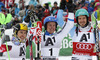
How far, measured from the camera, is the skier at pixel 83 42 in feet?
17.0

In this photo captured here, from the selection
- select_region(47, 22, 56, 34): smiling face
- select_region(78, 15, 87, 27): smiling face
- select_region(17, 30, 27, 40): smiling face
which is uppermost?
select_region(78, 15, 87, 27): smiling face

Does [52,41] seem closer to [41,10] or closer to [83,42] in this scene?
[83,42]

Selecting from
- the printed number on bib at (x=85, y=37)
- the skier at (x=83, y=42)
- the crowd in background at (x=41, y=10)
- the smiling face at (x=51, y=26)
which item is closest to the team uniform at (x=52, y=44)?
the smiling face at (x=51, y=26)

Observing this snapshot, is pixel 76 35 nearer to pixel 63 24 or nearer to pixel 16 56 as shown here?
pixel 63 24

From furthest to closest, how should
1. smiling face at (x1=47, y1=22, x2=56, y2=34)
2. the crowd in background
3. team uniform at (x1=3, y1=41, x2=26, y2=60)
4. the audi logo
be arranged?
the crowd in background → smiling face at (x1=47, y1=22, x2=56, y2=34) → team uniform at (x1=3, y1=41, x2=26, y2=60) → the audi logo

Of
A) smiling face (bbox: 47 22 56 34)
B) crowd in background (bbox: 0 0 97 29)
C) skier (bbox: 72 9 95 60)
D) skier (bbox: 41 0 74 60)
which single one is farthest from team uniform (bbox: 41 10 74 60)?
crowd in background (bbox: 0 0 97 29)

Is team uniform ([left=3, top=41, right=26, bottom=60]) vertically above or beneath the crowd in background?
beneath

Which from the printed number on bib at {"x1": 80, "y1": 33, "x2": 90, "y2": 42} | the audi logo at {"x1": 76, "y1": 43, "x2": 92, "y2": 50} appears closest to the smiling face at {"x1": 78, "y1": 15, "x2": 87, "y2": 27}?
the printed number on bib at {"x1": 80, "y1": 33, "x2": 90, "y2": 42}

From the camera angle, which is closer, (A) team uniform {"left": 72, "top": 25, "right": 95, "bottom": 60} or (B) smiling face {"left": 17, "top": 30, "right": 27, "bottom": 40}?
(A) team uniform {"left": 72, "top": 25, "right": 95, "bottom": 60}

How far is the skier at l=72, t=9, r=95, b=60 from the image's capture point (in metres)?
5.19

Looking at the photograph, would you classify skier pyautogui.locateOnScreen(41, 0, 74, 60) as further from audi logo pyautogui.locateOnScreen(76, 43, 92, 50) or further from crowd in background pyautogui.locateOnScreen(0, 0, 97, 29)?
crowd in background pyautogui.locateOnScreen(0, 0, 97, 29)

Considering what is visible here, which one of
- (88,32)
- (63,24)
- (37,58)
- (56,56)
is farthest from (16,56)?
(88,32)

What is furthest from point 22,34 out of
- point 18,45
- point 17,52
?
point 17,52

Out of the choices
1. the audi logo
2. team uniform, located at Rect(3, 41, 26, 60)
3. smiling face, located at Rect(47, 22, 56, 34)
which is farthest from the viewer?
smiling face, located at Rect(47, 22, 56, 34)
